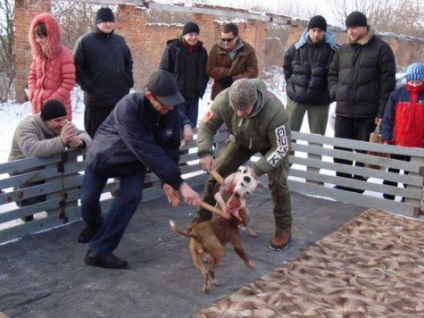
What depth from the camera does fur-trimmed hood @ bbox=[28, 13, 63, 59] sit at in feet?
16.4

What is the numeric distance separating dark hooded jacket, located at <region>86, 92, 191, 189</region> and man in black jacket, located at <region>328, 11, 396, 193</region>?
2694 millimetres

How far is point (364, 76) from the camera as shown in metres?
5.91

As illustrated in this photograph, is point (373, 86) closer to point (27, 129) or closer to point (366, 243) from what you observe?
point (366, 243)

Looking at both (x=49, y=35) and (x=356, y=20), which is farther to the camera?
(x=356, y=20)

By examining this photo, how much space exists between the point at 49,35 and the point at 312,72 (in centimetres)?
315

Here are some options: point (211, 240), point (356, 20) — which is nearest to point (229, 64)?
point (356, 20)

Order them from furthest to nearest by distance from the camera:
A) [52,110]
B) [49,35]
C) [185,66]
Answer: [185,66]
[49,35]
[52,110]

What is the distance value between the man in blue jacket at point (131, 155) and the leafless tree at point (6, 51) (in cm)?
781

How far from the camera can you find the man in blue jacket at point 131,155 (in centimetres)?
373

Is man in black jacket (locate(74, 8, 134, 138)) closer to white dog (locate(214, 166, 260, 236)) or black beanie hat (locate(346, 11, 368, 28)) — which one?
white dog (locate(214, 166, 260, 236))

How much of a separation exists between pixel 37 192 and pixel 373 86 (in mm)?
3874

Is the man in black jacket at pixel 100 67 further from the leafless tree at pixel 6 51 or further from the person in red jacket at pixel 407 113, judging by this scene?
the leafless tree at pixel 6 51

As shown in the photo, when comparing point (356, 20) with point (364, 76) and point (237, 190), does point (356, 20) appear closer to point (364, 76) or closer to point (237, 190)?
point (364, 76)

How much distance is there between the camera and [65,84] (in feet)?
17.4
